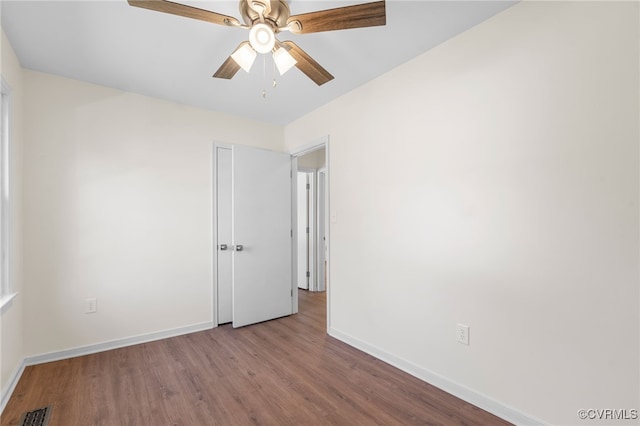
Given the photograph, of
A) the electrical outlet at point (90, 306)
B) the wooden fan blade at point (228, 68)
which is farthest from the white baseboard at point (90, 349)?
the wooden fan blade at point (228, 68)

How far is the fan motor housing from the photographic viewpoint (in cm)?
156

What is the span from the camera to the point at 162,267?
3.11 meters

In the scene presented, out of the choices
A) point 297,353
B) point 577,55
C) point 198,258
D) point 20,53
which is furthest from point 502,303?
point 20,53

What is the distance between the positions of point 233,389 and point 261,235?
175cm

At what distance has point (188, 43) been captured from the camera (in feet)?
6.93

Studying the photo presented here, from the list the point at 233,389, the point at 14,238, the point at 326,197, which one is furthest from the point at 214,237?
the point at 233,389

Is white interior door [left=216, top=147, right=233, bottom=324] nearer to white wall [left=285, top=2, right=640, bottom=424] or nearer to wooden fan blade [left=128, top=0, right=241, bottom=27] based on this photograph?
white wall [left=285, top=2, right=640, bottom=424]

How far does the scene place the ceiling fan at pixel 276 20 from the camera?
138 cm

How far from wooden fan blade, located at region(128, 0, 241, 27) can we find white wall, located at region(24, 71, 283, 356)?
6.38ft

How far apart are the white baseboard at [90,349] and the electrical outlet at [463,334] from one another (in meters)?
2.61

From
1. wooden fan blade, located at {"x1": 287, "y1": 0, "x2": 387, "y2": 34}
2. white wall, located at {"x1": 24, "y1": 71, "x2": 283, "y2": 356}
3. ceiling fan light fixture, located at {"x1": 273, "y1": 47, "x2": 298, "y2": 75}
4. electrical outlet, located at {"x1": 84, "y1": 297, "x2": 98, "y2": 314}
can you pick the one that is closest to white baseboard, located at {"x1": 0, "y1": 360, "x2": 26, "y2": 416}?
white wall, located at {"x1": 24, "y1": 71, "x2": 283, "y2": 356}

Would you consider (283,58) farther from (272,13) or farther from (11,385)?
(11,385)

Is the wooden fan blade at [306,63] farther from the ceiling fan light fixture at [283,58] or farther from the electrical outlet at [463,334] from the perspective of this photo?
the electrical outlet at [463,334]

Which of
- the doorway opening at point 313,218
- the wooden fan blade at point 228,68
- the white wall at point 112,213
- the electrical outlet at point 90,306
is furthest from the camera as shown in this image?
the doorway opening at point 313,218
